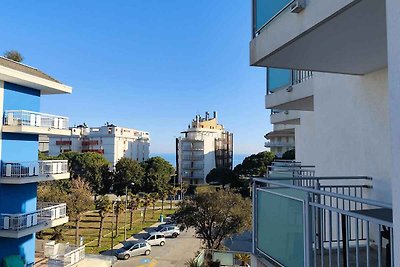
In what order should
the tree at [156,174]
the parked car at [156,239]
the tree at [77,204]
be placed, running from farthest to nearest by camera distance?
the tree at [156,174]
the parked car at [156,239]
the tree at [77,204]

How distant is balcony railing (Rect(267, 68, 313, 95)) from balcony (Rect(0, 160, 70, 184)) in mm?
11746

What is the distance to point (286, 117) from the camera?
10945mm

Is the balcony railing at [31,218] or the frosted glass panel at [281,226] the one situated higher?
the frosted glass panel at [281,226]

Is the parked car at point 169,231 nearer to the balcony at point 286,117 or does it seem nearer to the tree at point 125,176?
the tree at point 125,176

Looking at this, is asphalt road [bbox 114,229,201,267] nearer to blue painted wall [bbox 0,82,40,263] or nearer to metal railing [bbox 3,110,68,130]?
blue painted wall [bbox 0,82,40,263]

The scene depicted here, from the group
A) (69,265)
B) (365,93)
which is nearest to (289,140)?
(69,265)

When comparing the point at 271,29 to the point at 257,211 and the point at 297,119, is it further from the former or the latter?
the point at 297,119

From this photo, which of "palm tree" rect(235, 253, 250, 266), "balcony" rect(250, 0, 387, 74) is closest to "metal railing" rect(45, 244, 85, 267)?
"palm tree" rect(235, 253, 250, 266)

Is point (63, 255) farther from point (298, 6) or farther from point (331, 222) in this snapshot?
point (298, 6)

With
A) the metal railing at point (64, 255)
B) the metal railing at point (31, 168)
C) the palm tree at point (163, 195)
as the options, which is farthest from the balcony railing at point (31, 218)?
the palm tree at point (163, 195)

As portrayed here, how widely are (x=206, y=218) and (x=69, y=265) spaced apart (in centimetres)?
856

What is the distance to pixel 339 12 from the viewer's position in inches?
106

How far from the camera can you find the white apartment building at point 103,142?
71812mm

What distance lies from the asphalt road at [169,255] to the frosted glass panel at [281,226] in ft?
65.1
